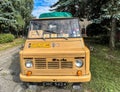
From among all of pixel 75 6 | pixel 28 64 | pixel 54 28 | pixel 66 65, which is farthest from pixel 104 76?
pixel 75 6

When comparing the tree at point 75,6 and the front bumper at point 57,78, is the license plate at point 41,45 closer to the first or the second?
Result: the front bumper at point 57,78

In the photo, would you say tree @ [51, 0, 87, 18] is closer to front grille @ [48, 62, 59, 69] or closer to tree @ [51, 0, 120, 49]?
tree @ [51, 0, 120, 49]

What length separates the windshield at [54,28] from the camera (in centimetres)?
734

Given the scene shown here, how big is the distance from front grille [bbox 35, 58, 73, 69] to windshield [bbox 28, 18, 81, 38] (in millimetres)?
1076

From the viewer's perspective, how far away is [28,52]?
660cm

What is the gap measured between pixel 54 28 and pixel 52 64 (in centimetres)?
144

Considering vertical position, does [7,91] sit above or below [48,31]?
below

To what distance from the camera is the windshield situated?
7344 millimetres

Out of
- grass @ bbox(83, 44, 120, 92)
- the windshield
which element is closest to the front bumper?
grass @ bbox(83, 44, 120, 92)

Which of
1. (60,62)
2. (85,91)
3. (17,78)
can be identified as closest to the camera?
(60,62)

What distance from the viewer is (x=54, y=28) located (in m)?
7.47

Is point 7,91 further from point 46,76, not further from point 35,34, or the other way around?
point 35,34

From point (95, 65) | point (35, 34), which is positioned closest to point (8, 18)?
point (95, 65)

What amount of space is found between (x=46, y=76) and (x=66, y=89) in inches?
39.7
